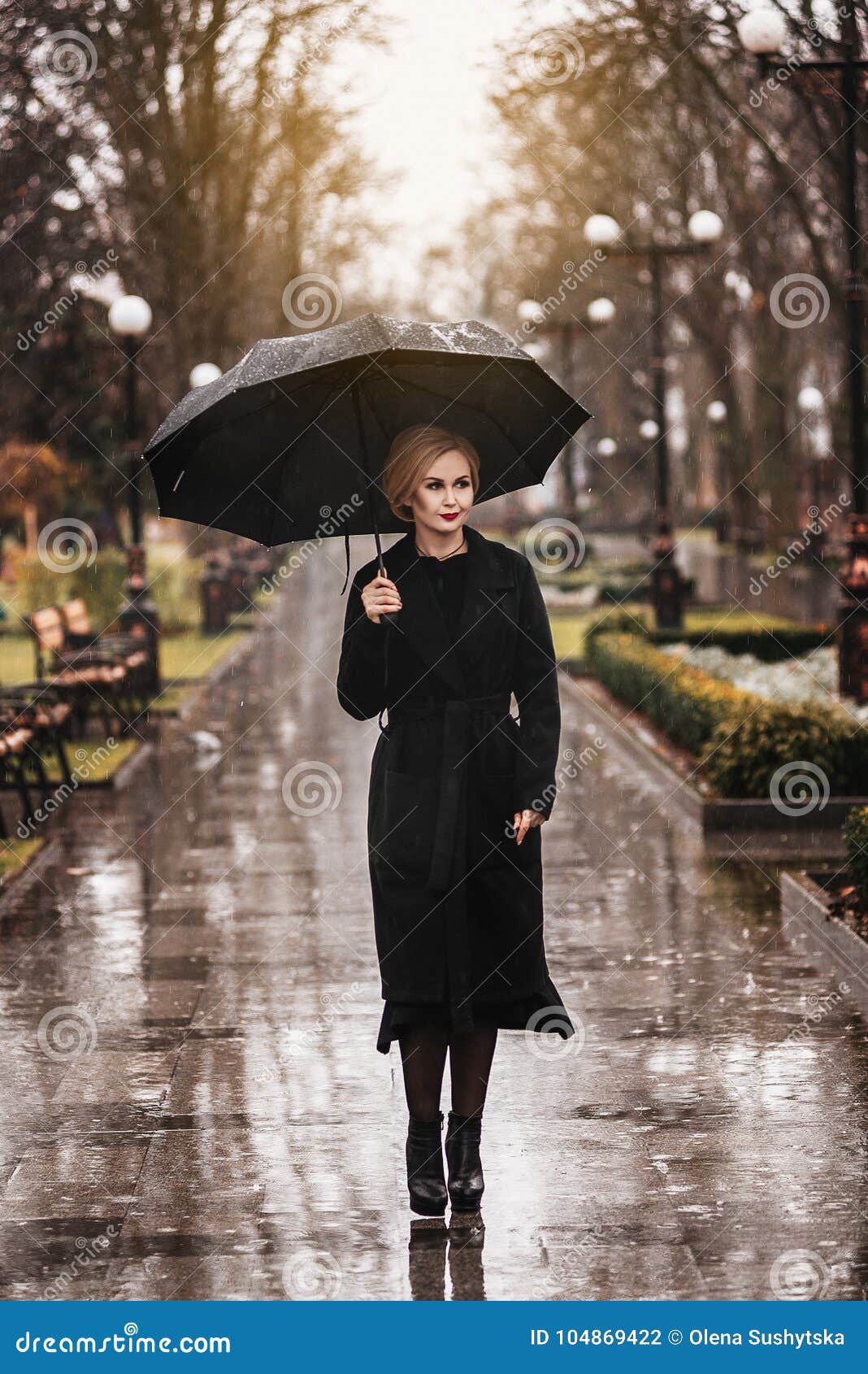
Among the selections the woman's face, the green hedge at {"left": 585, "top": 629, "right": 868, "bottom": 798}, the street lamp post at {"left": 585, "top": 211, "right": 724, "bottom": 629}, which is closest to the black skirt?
Result: the woman's face

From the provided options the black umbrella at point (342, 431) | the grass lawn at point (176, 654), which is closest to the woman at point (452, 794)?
the black umbrella at point (342, 431)

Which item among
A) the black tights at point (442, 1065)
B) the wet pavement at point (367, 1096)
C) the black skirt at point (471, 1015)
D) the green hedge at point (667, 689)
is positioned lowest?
the wet pavement at point (367, 1096)

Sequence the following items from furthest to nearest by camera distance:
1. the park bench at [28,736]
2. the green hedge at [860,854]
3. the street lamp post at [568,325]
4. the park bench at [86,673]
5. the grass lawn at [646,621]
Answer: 1. the street lamp post at [568,325]
2. the grass lawn at [646,621]
3. the park bench at [86,673]
4. the park bench at [28,736]
5. the green hedge at [860,854]

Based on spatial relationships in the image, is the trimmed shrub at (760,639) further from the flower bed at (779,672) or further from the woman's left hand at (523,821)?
the woman's left hand at (523,821)

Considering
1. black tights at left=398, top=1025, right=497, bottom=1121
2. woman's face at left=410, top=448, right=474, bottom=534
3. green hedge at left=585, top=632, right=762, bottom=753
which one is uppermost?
woman's face at left=410, top=448, right=474, bottom=534

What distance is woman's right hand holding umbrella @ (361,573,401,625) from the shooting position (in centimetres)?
505

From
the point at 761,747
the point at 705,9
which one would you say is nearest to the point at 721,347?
the point at 705,9

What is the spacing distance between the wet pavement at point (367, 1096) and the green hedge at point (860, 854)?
1.35ft

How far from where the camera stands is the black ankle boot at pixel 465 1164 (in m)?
5.18

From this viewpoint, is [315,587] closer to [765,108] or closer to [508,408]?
[765,108]

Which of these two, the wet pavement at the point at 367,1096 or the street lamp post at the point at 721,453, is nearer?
the wet pavement at the point at 367,1096

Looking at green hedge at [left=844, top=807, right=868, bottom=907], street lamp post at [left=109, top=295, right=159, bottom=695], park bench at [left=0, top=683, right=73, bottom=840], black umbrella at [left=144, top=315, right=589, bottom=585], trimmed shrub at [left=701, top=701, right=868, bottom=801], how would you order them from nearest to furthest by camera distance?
1. black umbrella at [left=144, top=315, right=589, bottom=585]
2. green hedge at [left=844, top=807, right=868, bottom=907]
3. trimmed shrub at [left=701, top=701, right=868, bottom=801]
4. park bench at [left=0, top=683, right=73, bottom=840]
5. street lamp post at [left=109, top=295, right=159, bottom=695]

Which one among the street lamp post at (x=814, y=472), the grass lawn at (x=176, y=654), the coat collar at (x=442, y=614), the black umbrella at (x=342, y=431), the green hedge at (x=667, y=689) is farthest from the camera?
the street lamp post at (x=814, y=472)

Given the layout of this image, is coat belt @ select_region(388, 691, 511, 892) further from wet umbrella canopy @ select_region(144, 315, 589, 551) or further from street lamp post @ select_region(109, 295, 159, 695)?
street lamp post @ select_region(109, 295, 159, 695)
